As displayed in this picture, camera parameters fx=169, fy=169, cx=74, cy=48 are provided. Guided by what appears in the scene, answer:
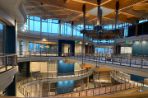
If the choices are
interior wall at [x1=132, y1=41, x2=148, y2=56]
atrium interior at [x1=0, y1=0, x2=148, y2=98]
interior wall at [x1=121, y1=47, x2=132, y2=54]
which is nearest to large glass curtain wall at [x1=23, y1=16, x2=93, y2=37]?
atrium interior at [x1=0, y1=0, x2=148, y2=98]

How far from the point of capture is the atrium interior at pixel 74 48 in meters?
14.7

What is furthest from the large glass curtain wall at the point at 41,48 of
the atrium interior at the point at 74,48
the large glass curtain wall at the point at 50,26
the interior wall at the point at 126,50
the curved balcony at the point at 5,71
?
the curved balcony at the point at 5,71

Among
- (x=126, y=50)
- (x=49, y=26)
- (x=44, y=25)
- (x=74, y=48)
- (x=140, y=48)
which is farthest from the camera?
(x=74, y=48)

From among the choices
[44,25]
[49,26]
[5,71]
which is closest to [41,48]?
[44,25]

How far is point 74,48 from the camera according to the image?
35.0 metres

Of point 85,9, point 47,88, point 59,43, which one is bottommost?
point 47,88

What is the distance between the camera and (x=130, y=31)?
29094 mm

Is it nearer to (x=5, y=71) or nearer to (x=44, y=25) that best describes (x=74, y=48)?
(x=44, y=25)

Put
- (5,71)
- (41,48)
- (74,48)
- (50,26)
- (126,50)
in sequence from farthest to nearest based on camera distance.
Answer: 1. (74,48)
2. (50,26)
3. (126,50)
4. (41,48)
5. (5,71)

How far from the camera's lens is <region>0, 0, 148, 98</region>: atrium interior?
1468 cm

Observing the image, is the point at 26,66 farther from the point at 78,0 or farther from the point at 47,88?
the point at 78,0

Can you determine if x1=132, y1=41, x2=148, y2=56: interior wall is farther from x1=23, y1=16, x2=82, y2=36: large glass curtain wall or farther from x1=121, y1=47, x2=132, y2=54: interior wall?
x1=23, y1=16, x2=82, y2=36: large glass curtain wall

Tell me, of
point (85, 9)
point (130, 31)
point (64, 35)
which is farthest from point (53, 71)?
point (130, 31)

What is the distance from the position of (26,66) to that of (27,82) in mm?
6739
